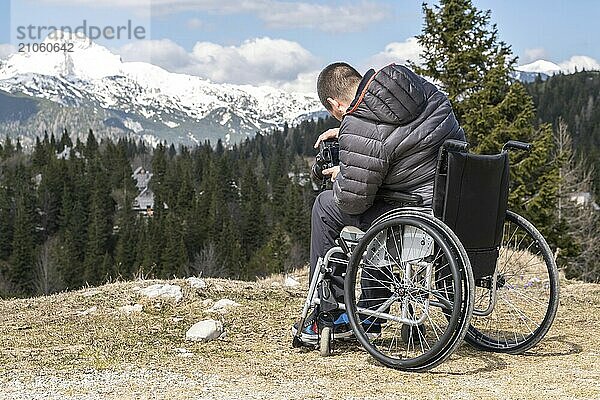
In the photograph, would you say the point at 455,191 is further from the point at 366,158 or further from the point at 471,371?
the point at 471,371

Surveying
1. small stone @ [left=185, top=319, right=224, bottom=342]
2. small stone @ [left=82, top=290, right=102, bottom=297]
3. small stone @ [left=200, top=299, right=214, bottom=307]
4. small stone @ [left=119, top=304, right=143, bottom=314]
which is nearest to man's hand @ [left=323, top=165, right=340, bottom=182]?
small stone @ [left=185, top=319, right=224, bottom=342]

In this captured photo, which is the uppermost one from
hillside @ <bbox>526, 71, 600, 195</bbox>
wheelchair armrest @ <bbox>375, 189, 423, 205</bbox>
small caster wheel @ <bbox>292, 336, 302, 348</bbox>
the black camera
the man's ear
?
hillside @ <bbox>526, 71, 600, 195</bbox>

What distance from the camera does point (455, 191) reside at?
4773 millimetres

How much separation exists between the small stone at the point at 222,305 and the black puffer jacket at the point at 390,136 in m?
2.62

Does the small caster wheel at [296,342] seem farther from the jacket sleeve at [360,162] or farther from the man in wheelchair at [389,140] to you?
the jacket sleeve at [360,162]

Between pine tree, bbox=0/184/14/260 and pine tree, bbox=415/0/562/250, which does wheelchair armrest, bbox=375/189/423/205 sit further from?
pine tree, bbox=0/184/14/260

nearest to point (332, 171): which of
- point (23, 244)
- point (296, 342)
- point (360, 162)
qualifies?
point (360, 162)

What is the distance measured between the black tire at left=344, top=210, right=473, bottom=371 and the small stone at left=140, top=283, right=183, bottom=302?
284 centimetres

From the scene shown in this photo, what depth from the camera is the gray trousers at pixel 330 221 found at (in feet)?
17.4

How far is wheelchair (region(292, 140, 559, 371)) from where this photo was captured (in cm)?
464

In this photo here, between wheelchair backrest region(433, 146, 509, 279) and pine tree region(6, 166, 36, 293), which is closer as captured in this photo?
wheelchair backrest region(433, 146, 509, 279)

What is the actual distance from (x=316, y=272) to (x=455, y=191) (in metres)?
1.25

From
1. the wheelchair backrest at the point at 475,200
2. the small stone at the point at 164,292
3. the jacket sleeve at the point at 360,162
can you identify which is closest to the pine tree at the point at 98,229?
the small stone at the point at 164,292

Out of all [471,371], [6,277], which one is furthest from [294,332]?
[6,277]
